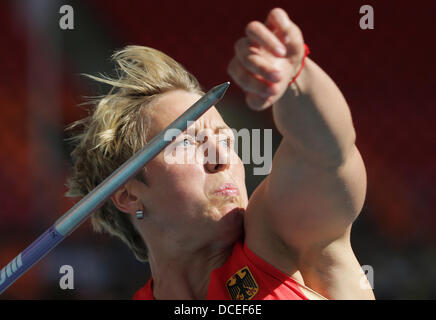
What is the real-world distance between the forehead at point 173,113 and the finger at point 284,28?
59 centimetres

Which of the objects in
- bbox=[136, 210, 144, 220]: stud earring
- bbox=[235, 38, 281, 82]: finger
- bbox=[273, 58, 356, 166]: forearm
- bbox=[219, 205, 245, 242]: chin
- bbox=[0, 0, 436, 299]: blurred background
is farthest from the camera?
bbox=[0, 0, 436, 299]: blurred background

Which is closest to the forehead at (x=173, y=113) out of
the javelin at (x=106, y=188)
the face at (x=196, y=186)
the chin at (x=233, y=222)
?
the face at (x=196, y=186)

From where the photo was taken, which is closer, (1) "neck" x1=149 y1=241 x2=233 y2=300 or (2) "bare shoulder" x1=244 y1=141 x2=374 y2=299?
(2) "bare shoulder" x1=244 y1=141 x2=374 y2=299

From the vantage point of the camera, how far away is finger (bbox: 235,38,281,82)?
923 millimetres

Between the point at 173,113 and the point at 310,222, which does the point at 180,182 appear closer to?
the point at 173,113

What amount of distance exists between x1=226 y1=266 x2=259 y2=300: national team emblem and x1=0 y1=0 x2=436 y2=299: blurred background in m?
1.62

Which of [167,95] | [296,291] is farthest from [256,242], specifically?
[167,95]

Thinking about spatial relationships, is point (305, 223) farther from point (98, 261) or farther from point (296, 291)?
point (98, 261)

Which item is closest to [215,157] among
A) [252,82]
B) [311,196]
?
[311,196]

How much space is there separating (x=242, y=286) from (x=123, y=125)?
1.78 feet

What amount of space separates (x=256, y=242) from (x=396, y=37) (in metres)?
2.36

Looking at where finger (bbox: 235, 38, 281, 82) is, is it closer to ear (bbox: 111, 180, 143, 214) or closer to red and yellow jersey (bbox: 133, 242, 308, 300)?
red and yellow jersey (bbox: 133, 242, 308, 300)

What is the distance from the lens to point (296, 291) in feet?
4.48

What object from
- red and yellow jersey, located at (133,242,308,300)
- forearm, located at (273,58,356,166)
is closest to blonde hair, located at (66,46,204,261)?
red and yellow jersey, located at (133,242,308,300)
